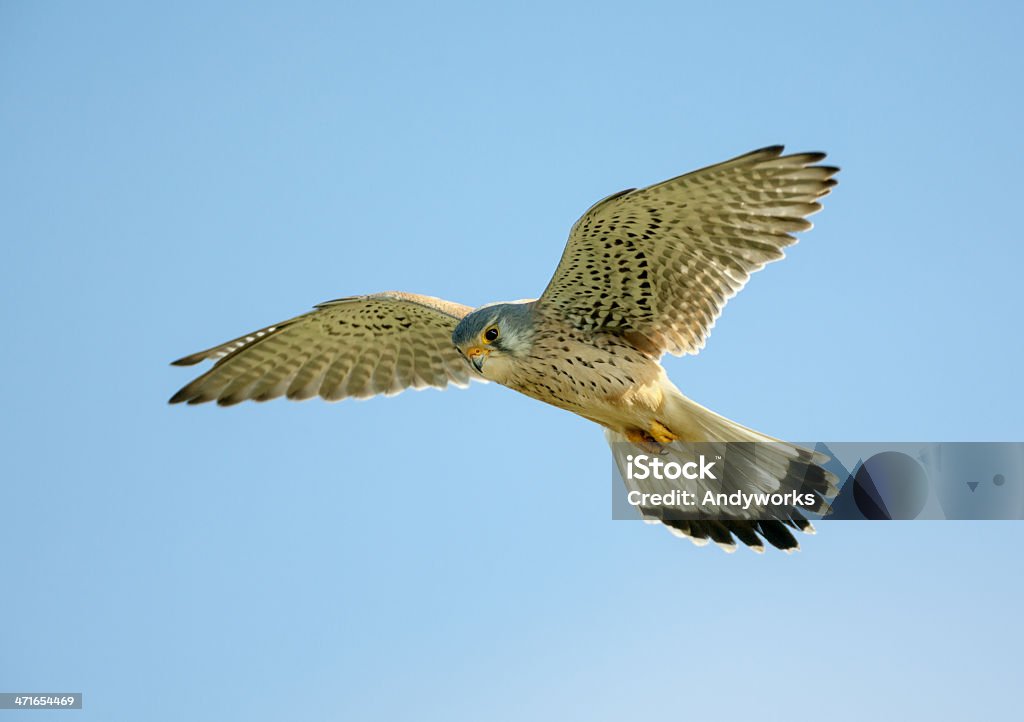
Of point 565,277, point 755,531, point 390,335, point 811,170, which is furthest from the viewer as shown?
point 390,335

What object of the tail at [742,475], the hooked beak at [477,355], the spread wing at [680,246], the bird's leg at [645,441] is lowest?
the tail at [742,475]

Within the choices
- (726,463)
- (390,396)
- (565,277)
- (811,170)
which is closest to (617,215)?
(565,277)

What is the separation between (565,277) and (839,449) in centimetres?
204

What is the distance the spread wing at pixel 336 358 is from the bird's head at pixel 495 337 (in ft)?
2.97

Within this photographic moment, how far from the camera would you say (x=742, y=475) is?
25.7ft

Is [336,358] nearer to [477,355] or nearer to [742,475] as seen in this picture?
[477,355]

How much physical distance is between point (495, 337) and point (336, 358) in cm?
173

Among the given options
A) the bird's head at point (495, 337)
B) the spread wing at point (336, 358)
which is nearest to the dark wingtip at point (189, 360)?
the spread wing at point (336, 358)

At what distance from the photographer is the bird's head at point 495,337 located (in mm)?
7488

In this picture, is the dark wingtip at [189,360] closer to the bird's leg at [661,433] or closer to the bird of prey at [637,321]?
the bird of prey at [637,321]

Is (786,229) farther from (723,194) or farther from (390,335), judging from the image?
(390,335)

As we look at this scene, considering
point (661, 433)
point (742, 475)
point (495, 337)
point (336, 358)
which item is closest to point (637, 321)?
point (661, 433)

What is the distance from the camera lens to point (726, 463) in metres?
7.84

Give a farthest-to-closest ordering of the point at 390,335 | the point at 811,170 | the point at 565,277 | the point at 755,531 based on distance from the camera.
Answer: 1. the point at 390,335
2. the point at 755,531
3. the point at 565,277
4. the point at 811,170
